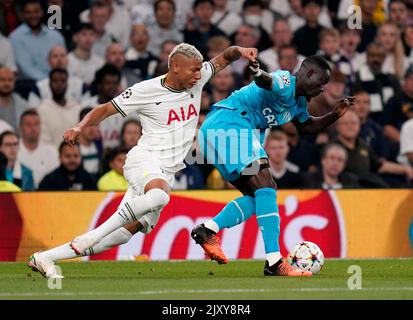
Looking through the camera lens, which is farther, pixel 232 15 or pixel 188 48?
pixel 232 15

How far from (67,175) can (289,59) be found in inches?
168

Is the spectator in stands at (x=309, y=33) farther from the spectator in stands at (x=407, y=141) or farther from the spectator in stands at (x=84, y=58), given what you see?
the spectator in stands at (x=84, y=58)

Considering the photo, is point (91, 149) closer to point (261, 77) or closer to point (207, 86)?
point (207, 86)

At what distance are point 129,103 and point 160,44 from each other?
24.2 ft

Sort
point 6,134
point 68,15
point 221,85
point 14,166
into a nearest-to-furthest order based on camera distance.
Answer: point 6,134, point 14,166, point 221,85, point 68,15

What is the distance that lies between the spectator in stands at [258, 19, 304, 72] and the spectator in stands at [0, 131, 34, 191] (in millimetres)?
4402

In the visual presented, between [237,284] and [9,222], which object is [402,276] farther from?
[9,222]

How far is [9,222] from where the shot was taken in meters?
→ 14.5

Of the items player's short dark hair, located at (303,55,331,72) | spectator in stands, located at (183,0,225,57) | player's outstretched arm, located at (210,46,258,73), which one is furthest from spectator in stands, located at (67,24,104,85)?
player's short dark hair, located at (303,55,331,72)

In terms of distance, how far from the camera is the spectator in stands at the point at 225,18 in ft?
62.7

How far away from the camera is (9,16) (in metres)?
18.0

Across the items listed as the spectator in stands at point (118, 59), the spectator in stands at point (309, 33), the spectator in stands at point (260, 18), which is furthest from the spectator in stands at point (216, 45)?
the spectator in stands at point (309, 33)

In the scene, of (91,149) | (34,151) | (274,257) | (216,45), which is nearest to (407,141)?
(216,45)

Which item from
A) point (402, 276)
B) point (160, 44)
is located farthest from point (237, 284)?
point (160, 44)
